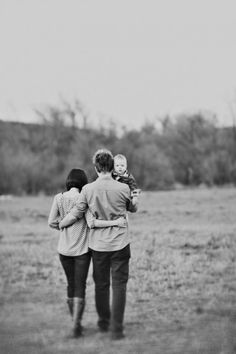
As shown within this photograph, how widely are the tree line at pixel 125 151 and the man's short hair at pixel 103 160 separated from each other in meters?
24.5

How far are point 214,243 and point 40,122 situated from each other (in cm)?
2712

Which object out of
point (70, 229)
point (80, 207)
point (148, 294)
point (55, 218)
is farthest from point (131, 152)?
point (80, 207)

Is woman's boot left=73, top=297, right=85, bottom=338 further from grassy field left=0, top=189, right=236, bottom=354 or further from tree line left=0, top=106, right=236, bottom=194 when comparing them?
tree line left=0, top=106, right=236, bottom=194

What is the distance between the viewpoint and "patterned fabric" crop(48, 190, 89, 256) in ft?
14.8

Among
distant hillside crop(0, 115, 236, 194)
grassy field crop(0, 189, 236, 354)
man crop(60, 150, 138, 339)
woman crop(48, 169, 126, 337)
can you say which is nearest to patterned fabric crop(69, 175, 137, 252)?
man crop(60, 150, 138, 339)

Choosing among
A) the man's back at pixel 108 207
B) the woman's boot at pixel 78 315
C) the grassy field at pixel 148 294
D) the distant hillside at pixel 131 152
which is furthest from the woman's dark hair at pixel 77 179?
the distant hillside at pixel 131 152

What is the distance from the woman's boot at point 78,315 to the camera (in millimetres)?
4551

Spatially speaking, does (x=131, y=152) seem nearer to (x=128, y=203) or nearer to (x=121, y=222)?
(x=128, y=203)

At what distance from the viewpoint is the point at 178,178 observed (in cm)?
3212

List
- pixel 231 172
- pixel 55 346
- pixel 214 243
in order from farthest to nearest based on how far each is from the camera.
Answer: pixel 231 172 → pixel 214 243 → pixel 55 346

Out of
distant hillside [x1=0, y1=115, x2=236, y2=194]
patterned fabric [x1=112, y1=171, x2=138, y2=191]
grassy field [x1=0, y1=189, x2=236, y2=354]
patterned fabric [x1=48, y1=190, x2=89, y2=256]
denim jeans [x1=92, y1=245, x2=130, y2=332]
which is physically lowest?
grassy field [x1=0, y1=189, x2=236, y2=354]

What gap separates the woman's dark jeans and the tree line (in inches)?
953

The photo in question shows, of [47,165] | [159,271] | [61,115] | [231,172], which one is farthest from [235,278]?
[61,115]

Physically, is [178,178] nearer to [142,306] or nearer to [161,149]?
[161,149]
